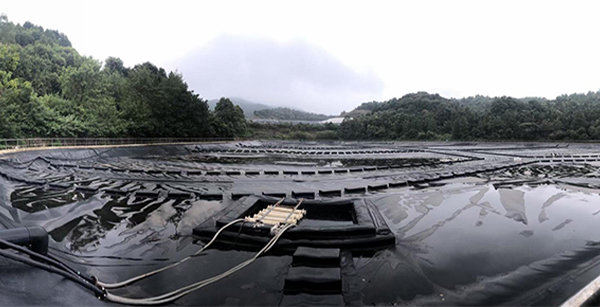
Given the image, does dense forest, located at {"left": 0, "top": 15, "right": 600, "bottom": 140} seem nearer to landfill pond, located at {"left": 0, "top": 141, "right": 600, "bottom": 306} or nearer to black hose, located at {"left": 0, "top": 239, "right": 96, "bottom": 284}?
landfill pond, located at {"left": 0, "top": 141, "right": 600, "bottom": 306}

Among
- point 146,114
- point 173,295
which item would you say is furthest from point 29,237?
point 146,114

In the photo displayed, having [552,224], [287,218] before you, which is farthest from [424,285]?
[552,224]

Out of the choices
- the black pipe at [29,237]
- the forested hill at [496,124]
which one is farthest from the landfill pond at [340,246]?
the forested hill at [496,124]

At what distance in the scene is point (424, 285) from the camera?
394 centimetres

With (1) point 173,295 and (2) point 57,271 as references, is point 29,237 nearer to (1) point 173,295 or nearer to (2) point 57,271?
(2) point 57,271

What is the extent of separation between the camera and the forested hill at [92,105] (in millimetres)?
18844

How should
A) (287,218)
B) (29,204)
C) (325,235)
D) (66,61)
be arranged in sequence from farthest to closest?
(66,61), (29,204), (287,218), (325,235)

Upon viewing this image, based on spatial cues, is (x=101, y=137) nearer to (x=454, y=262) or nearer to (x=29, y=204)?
(x=29, y=204)

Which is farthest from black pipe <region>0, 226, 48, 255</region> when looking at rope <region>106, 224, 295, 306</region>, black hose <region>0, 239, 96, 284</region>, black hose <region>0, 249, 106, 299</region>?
rope <region>106, 224, 295, 306</region>

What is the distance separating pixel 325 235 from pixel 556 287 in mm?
2988

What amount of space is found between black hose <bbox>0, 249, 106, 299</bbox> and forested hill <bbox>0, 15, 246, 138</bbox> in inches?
694

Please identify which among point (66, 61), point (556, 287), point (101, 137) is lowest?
point (556, 287)

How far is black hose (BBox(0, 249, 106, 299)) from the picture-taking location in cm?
324

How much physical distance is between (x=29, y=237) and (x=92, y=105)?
27.2m
